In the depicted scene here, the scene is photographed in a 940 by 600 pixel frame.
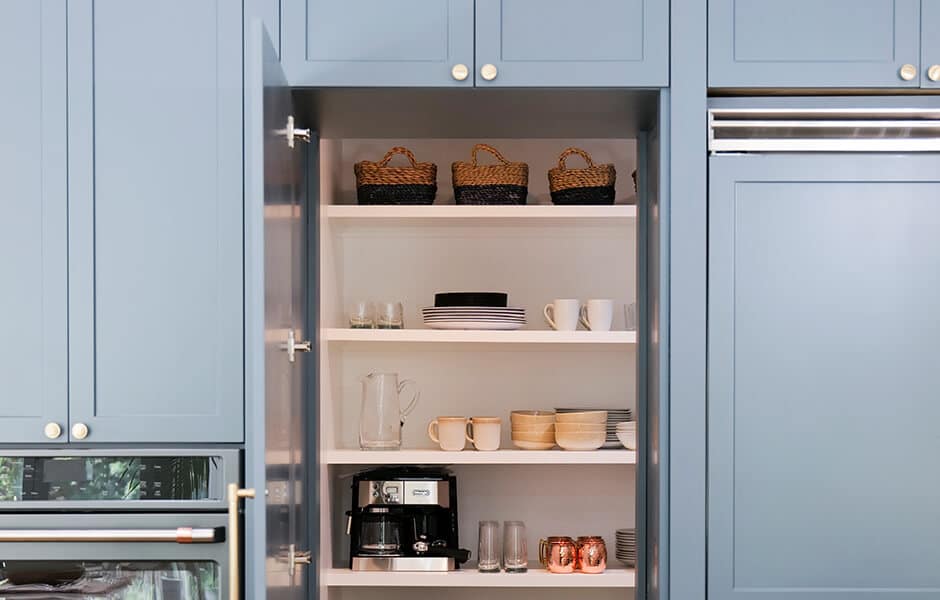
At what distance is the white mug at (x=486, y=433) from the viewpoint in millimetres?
3320

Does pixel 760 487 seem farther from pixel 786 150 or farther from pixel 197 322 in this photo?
pixel 197 322

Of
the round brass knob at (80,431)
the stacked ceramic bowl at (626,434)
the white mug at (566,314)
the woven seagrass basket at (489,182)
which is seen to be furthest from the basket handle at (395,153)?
the round brass knob at (80,431)

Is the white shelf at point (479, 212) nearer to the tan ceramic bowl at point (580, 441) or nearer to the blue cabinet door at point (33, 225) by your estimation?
the tan ceramic bowl at point (580, 441)

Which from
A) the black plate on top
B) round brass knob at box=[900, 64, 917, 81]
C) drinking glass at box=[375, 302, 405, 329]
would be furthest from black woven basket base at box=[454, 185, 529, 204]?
round brass knob at box=[900, 64, 917, 81]

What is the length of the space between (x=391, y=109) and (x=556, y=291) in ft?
4.98

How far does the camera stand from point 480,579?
3.24 metres

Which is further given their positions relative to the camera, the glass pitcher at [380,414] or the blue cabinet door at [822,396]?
the glass pitcher at [380,414]

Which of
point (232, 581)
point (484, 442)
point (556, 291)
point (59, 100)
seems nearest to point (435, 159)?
point (556, 291)

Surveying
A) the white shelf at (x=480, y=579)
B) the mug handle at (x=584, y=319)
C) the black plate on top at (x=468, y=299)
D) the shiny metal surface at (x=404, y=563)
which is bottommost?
the white shelf at (x=480, y=579)

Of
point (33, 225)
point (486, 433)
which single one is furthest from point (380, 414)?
point (33, 225)

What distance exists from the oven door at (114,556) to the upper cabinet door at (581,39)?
3.77 feet

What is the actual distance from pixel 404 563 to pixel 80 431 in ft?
4.81

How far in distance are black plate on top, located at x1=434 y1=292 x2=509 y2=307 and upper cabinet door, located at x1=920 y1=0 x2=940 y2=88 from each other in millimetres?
1538

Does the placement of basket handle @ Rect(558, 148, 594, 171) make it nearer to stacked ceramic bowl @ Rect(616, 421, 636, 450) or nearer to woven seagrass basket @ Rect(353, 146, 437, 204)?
woven seagrass basket @ Rect(353, 146, 437, 204)
